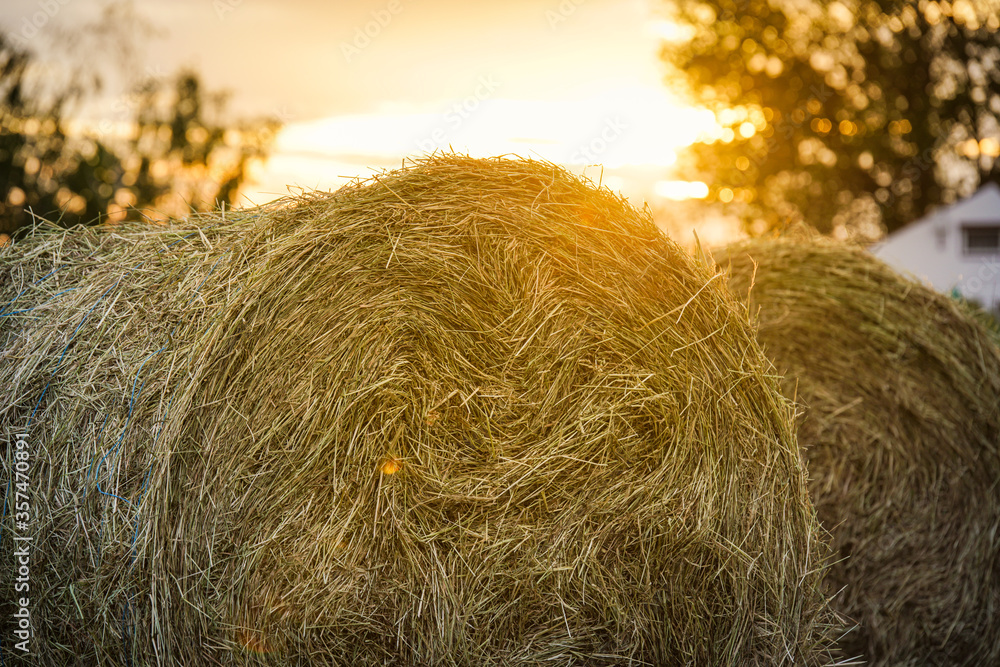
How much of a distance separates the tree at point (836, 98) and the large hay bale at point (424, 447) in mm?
19669

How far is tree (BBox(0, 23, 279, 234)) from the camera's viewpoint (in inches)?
722

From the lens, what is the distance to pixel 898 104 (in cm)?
2144

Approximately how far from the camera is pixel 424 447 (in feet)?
9.65

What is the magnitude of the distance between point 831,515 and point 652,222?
6.79 ft

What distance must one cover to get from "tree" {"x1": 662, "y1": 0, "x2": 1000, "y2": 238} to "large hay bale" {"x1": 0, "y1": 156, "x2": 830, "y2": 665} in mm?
19669

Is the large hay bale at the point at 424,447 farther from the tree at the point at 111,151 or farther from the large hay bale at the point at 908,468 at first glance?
the tree at the point at 111,151

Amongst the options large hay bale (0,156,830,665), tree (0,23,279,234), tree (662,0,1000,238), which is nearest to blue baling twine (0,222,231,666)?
large hay bale (0,156,830,665)

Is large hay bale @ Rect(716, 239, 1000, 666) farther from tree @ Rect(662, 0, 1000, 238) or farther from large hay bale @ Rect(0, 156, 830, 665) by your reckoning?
tree @ Rect(662, 0, 1000, 238)

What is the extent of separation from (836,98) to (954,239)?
7342 millimetres

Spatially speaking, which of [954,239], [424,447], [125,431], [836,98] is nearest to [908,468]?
[424,447]

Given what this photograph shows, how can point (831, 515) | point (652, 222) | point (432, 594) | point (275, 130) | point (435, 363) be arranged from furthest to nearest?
point (275, 130) → point (831, 515) → point (652, 222) → point (435, 363) → point (432, 594)

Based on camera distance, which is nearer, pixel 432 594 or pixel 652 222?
pixel 432 594

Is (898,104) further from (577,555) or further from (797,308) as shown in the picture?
(577,555)

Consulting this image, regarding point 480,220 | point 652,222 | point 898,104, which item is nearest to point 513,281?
point 480,220
